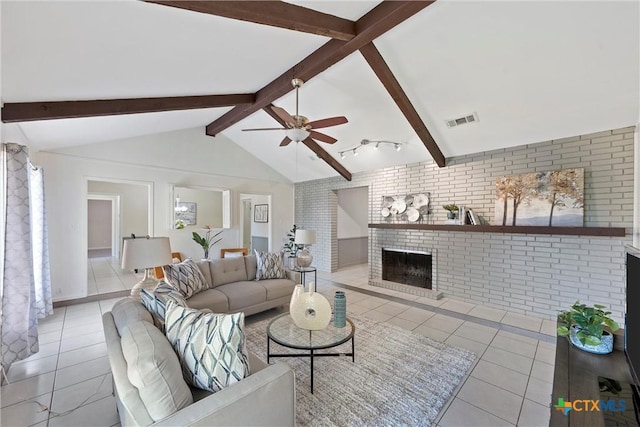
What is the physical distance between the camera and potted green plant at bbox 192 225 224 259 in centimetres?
575

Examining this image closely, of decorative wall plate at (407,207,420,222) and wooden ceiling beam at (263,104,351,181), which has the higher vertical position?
wooden ceiling beam at (263,104,351,181)

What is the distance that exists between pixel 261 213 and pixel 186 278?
491 cm

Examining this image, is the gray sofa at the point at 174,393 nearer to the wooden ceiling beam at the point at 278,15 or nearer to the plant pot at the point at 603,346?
the plant pot at the point at 603,346

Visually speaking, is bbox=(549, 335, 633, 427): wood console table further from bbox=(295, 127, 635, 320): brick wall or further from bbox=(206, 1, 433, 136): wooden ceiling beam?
bbox=(206, 1, 433, 136): wooden ceiling beam

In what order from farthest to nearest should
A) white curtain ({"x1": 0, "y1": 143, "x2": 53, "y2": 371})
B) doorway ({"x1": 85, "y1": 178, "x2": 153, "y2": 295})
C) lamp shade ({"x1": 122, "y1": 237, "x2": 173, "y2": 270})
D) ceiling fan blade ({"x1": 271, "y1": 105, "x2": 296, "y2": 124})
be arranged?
doorway ({"x1": 85, "y1": 178, "x2": 153, "y2": 295}) → ceiling fan blade ({"x1": 271, "y1": 105, "x2": 296, "y2": 124}) → lamp shade ({"x1": 122, "y1": 237, "x2": 173, "y2": 270}) → white curtain ({"x1": 0, "y1": 143, "x2": 53, "y2": 371})

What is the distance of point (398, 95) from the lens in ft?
11.1

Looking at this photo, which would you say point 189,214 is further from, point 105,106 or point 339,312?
point 339,312

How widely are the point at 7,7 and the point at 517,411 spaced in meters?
4.17

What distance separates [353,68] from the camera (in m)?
3.30

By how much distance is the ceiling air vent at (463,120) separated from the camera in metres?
3.64

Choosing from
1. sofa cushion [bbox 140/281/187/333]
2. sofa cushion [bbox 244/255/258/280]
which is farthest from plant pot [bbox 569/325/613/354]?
sofa cushion [bbox 244/255/258/280]

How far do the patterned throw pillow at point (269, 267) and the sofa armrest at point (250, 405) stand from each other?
2.68m

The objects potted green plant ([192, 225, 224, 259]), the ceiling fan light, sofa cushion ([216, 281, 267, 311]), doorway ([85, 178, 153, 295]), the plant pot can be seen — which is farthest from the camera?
doorway ([85, 178, 153, 295])

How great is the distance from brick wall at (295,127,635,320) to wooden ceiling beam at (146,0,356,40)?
10.6ft
